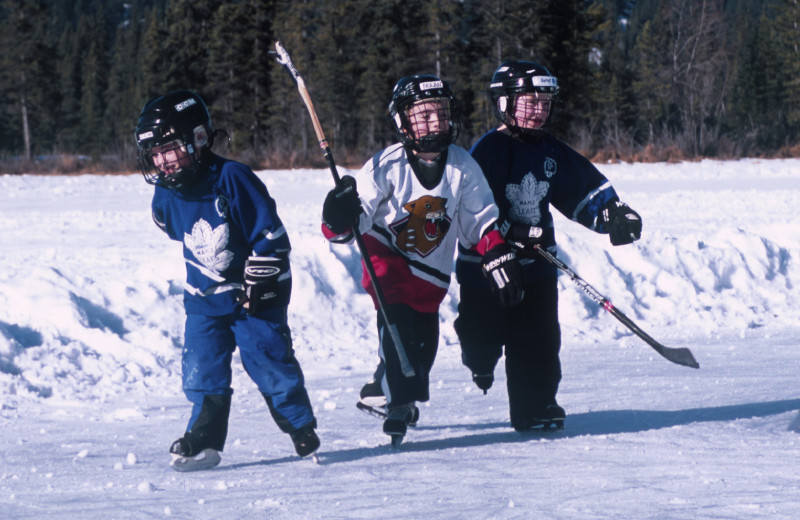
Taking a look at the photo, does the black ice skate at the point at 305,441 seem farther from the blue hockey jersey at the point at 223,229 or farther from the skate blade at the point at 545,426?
the skate blade at the point at 545,426

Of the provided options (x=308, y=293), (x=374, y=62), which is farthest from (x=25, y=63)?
(x=308, y=293)

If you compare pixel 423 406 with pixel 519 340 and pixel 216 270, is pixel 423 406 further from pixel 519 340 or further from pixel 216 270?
pixel 216 270

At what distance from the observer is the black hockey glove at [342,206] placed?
3721 mm

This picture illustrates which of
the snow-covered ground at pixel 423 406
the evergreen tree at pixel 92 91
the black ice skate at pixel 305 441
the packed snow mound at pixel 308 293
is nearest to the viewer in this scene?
the snow-covered ground at pixel 423 406

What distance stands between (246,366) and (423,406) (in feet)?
4.56

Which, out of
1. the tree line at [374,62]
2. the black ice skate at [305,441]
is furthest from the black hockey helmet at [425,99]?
the tree line at [374,62]

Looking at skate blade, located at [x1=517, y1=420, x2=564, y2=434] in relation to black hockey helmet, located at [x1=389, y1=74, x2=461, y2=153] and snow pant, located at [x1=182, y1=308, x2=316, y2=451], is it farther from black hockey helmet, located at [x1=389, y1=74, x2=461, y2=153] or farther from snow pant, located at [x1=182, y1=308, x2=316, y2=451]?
black hockey helmet, located at [x1=389, y1=74, x2=461, y2=153]

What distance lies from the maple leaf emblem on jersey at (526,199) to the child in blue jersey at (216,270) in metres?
1.16

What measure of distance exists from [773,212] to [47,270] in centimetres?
835

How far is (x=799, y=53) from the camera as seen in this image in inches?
2303

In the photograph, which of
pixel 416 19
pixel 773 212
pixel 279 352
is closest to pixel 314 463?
pixel 279 352

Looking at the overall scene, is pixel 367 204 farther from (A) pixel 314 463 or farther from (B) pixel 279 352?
(A) pixel 314 463

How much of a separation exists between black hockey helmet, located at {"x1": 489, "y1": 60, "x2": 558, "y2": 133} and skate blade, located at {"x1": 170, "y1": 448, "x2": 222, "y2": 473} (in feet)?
6.33

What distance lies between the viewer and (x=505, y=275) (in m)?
3.96
